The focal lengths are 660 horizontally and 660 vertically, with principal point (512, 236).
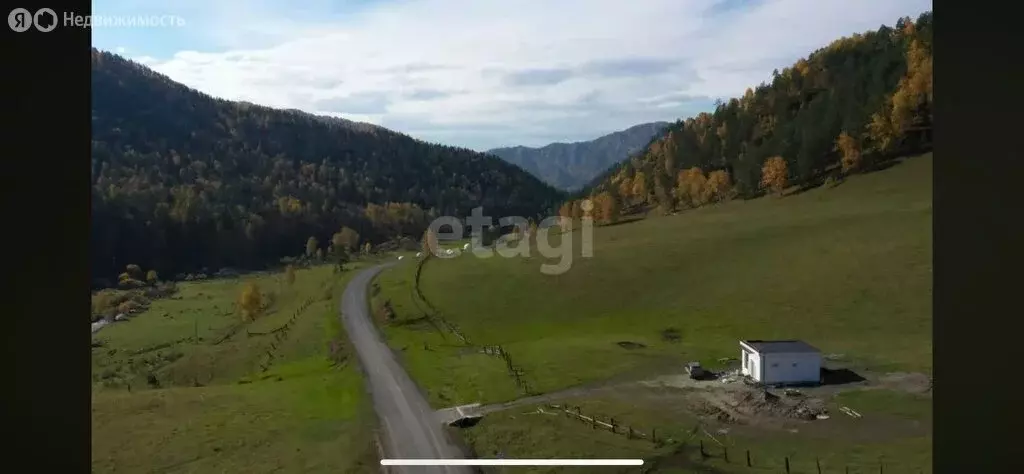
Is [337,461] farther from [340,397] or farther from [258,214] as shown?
[258,214]

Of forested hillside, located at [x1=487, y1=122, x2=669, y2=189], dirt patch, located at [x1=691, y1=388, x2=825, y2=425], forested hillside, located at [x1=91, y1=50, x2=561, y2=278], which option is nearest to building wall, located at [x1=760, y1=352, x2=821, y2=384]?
dirt patch, located at [x1=691, y1=388, x2=825, y2=425]

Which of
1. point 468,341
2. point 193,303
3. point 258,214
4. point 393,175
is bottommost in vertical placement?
point 468,341

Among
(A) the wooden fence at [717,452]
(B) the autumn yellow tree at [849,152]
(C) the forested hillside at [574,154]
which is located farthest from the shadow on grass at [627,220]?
(B) the autumn yellow tree at [849,152]

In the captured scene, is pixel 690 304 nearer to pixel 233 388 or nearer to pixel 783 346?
pixel 783 346

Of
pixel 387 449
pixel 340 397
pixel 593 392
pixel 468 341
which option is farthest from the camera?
pixel 468 341

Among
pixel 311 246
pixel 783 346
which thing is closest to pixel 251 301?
pixel 311 246
